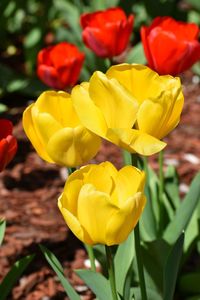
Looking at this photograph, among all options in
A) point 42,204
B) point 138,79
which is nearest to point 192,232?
point 42,204

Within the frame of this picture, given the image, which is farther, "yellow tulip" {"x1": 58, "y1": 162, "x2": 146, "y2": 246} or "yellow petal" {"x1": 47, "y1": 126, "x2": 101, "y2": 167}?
"yellow petal" {"x1": 47, "y1": 126, "x2": 101, "y2": 167}

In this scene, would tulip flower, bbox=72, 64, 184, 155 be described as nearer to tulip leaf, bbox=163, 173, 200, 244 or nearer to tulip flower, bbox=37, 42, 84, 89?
tulip leaf, bbox=163, 173, 200, 244

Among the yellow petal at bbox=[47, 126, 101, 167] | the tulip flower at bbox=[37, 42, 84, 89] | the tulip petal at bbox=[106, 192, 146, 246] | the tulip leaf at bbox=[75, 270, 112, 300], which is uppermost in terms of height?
the yellow petal at bbox=[47, 126, 101, 167]

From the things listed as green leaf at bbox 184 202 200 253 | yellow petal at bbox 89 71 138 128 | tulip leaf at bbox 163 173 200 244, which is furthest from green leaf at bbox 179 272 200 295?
yellow petal at bbox 89 71 138 128

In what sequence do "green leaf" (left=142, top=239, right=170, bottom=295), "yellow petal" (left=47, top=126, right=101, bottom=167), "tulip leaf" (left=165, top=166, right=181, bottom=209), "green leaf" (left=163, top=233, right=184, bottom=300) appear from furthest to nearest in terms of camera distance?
"tulip leaf" (left=165, top=166, right=181, bottom=209)
"green leaf" (left=142, top=239, right=170, bottom=295)
"green leaf" (left=163, top=233, right=184, bottom=300)
"yellow petal" (left=47, top=126, right=101, bottom=167)

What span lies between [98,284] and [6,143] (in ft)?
1.19

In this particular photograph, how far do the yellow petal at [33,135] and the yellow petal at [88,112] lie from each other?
0.12m

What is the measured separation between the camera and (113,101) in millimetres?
1231

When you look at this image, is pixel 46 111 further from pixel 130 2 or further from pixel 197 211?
pixel 130 2

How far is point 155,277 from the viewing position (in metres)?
1.84

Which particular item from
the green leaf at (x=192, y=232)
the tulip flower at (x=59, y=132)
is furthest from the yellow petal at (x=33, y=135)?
the green leaf at (x=192, y=232)

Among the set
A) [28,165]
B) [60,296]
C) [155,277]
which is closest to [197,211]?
[155,277]

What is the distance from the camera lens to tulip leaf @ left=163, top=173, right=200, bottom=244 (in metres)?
1.75

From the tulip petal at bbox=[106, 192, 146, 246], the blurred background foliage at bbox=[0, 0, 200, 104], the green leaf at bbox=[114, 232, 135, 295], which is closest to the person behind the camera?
the tulip petal at bbox=[106, 192, 146, 246]
